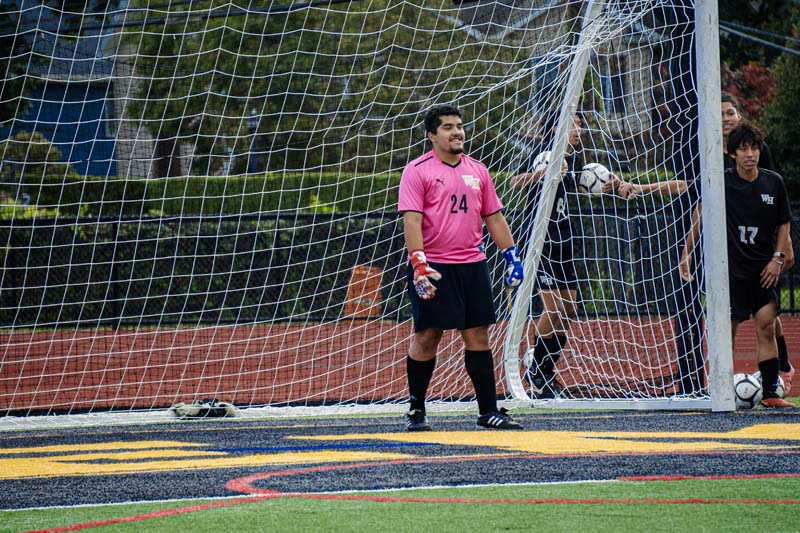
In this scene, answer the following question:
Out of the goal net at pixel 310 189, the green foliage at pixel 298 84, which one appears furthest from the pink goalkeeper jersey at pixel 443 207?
the green foliage at pixel 298 84

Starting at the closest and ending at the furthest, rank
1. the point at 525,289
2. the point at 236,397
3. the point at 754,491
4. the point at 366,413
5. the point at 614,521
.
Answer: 1. the point at 614,521
2. the point at 754,491
3. the point at 366,413
4. the point at 525,289
5. the point at 236,397

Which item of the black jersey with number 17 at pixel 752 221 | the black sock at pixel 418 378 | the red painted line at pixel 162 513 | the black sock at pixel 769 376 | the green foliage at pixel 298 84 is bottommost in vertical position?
the red painted line at pixel 162 513

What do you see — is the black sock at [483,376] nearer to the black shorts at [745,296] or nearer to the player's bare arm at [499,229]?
the player's bare arm at [499,229]

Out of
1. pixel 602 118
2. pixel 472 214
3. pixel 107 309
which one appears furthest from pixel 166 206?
pixel 472 214

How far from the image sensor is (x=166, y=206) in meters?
20.0

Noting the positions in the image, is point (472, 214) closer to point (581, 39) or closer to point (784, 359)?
point (581, 39)

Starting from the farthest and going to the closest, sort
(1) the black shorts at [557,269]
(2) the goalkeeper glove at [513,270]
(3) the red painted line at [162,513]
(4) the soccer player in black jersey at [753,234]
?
(1) the black shorts at [557,269]
(4) the soccer player in black jersey at [753,234]
(2) the goalkeeper glove at [513,270]
(3) the red painted line at [162,513]

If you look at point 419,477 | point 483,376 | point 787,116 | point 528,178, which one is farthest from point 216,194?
point 787,116

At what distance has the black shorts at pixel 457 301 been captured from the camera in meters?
7.61

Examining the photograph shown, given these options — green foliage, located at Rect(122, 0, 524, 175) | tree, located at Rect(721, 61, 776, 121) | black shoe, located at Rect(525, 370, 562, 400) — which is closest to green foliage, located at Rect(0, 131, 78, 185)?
green foliage, located at Rect(122, 0, 524, 175)

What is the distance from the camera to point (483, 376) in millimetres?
7820

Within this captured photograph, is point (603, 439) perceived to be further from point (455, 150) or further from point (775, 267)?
point (775, 267)

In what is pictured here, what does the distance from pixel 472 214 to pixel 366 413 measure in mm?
2301

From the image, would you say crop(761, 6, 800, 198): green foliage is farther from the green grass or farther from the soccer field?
the green grass
